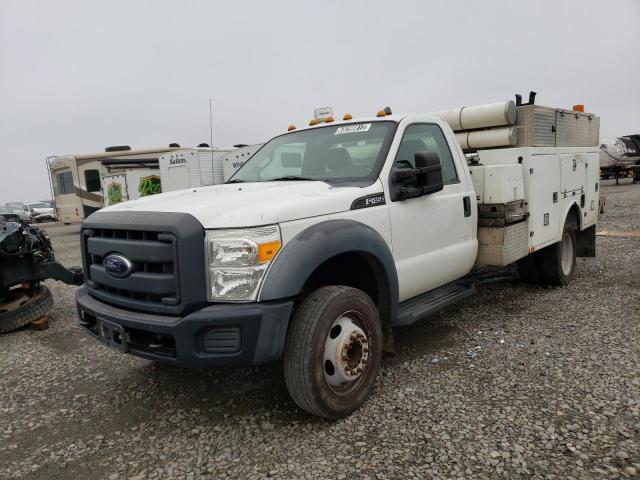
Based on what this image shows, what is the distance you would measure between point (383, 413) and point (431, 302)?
1133 millimetres

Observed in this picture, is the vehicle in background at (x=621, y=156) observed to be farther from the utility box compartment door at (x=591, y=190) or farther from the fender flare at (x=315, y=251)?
the fender flare at (x=315, y=251)

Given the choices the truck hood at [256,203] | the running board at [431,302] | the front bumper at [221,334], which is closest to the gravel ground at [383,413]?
the running board at [431,302]

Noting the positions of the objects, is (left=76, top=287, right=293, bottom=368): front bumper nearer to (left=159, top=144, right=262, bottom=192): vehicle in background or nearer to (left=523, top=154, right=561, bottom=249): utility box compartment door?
(left=523, top=154, right=561, bottom=249): utility box compartment door

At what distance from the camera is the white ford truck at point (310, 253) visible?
2.72 meters

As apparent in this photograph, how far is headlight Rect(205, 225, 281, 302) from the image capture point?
271 cm

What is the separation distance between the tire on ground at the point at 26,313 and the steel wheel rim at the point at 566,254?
6170 millimetres

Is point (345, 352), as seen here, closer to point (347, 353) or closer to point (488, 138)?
point (347, 353)

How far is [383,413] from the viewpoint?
317 centimetres

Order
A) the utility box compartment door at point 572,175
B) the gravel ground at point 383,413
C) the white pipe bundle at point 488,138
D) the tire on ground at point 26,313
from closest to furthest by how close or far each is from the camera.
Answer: the gravel ground at point 383,413 < the white pipe bundle at point 488,138 < the tire on ground at point 26,313 < the utility box compartment door at point 572,175

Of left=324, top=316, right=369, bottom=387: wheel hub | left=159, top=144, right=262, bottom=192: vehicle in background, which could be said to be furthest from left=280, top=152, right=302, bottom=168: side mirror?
left=159, top=144, right=262, bottom=192: vehicle in background

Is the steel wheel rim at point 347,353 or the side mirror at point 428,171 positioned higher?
the side mirror at point 428,171

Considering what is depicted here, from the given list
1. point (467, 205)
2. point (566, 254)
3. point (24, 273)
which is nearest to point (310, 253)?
point (467, 205)

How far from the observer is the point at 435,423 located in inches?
118

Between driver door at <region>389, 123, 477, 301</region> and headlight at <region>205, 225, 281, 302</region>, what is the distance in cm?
121
